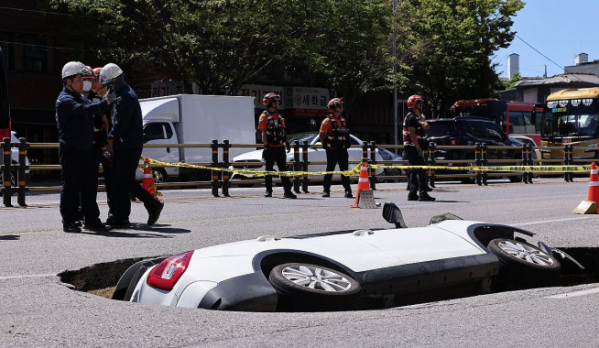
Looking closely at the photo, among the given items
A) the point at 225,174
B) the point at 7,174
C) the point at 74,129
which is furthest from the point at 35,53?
the point at 74,129

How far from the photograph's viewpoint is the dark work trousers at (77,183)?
9.55m

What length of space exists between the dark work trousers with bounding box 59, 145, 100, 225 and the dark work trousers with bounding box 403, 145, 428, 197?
21.3ft

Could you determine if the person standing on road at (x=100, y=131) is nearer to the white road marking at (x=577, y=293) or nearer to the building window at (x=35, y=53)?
the white road marking at (x=577, y=293)

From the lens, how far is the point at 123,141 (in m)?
10.1

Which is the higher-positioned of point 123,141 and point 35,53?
point 35,53

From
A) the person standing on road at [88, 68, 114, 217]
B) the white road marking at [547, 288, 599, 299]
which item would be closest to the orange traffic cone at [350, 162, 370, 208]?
the person standing on road at [88, 68, 114, 217]

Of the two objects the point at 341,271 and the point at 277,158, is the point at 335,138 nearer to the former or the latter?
the point at 277,158

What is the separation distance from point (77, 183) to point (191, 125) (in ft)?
53.9

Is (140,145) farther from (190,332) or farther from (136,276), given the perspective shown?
(190,332)

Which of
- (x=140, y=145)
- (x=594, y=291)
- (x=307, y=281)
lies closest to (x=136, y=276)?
(x=307, y=281)

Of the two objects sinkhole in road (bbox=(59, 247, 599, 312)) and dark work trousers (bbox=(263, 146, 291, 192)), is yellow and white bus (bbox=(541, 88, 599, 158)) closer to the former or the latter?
dark work trousers (bbox=(263, 146, 291, 192))

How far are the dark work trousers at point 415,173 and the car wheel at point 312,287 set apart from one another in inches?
382

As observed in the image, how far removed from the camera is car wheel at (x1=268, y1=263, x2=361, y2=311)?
518 centimetres

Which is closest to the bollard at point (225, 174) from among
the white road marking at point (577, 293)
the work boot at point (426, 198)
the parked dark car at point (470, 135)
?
the work boot at point (426, 198)
